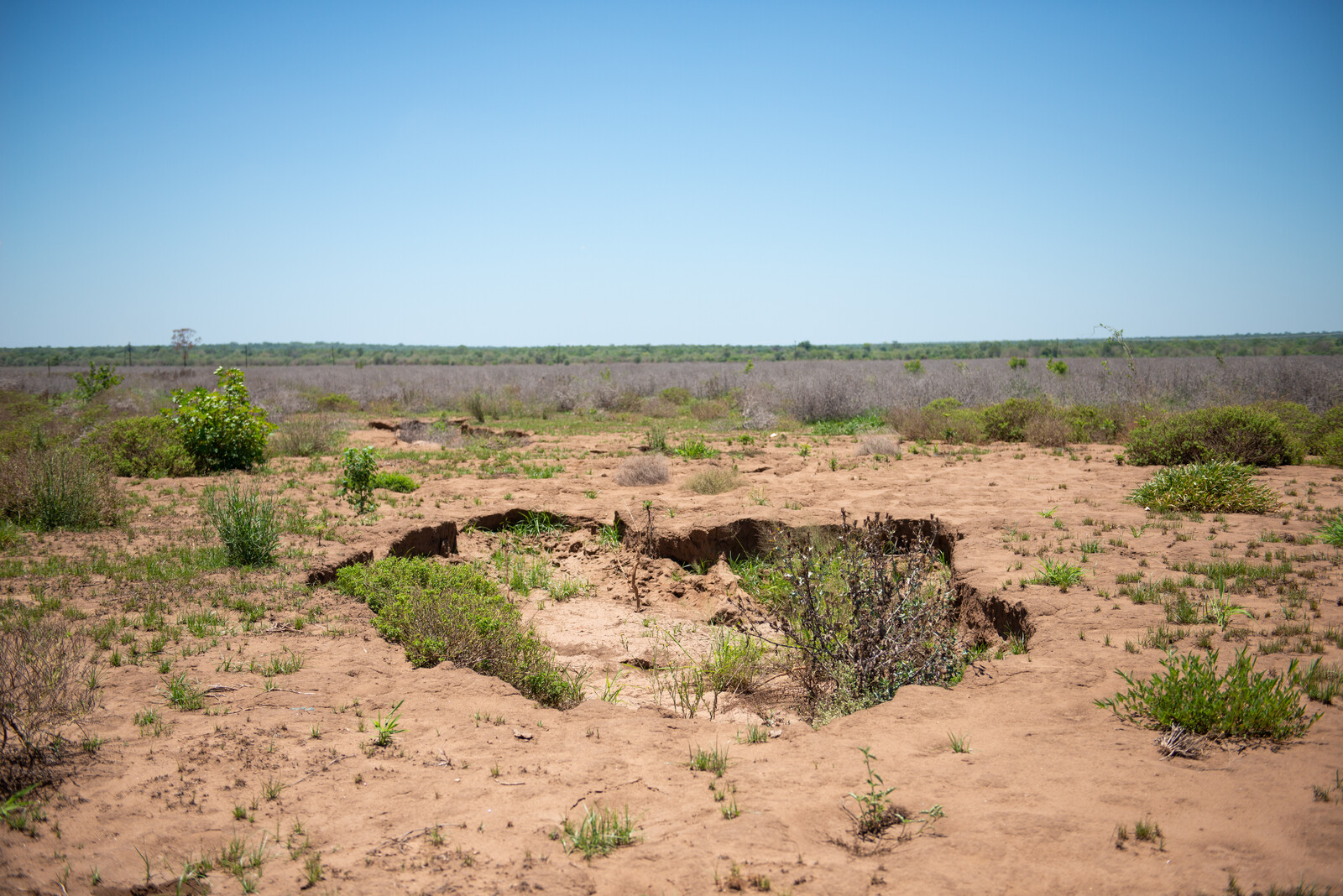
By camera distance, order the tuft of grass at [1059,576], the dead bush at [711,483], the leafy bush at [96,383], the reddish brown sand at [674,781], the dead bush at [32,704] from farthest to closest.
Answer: the leafy bush at [96,383]
the dead bush at [711,483]
the tuft of grass at [1059,576]
the dead bush at [32,704]
the reddish brown sand at [674,781]

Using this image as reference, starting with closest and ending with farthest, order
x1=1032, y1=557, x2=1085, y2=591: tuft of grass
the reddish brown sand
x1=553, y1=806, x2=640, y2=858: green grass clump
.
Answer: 1. the reddish brown sand
2. x1=553, y1=806, x2=640, y2=858: green grass clump
3. x1=1032, y1=557, x2=1085, y2=591: tuft of grass

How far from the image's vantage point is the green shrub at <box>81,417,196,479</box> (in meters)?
10.5

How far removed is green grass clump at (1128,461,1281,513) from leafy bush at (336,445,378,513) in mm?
9032

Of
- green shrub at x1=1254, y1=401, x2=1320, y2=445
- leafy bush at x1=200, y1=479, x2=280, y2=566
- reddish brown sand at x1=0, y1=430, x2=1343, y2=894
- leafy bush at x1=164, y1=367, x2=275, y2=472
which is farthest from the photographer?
green shrub at x1=1254, y1=401, x2=1320, y2=445

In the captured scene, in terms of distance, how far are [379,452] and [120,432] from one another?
3.98 meters

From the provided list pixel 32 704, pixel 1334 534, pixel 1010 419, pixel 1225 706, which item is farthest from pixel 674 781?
pixel 1010 419

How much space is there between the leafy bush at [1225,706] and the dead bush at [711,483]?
6375 mm

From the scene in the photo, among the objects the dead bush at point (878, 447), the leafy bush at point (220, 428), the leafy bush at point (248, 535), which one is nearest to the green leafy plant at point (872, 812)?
the leafy bush at point (248, 535)

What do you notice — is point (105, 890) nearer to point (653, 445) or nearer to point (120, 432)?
point (120, 432)

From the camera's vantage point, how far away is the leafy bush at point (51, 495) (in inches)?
292

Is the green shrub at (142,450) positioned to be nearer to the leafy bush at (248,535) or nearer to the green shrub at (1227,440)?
the leafy bush at (248,535)

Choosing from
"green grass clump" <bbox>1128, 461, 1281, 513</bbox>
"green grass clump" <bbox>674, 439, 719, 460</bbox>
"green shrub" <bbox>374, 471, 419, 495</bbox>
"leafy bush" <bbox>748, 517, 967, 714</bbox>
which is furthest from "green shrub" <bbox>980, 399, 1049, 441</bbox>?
"green shrub" <bbox>374, 471, 419, 495</bbox>

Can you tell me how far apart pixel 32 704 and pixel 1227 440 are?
1266cm

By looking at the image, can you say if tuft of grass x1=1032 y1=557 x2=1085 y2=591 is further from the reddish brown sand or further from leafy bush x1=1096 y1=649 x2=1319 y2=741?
leafy bush x1=1096 y1=649 x2=1319 y2=741
